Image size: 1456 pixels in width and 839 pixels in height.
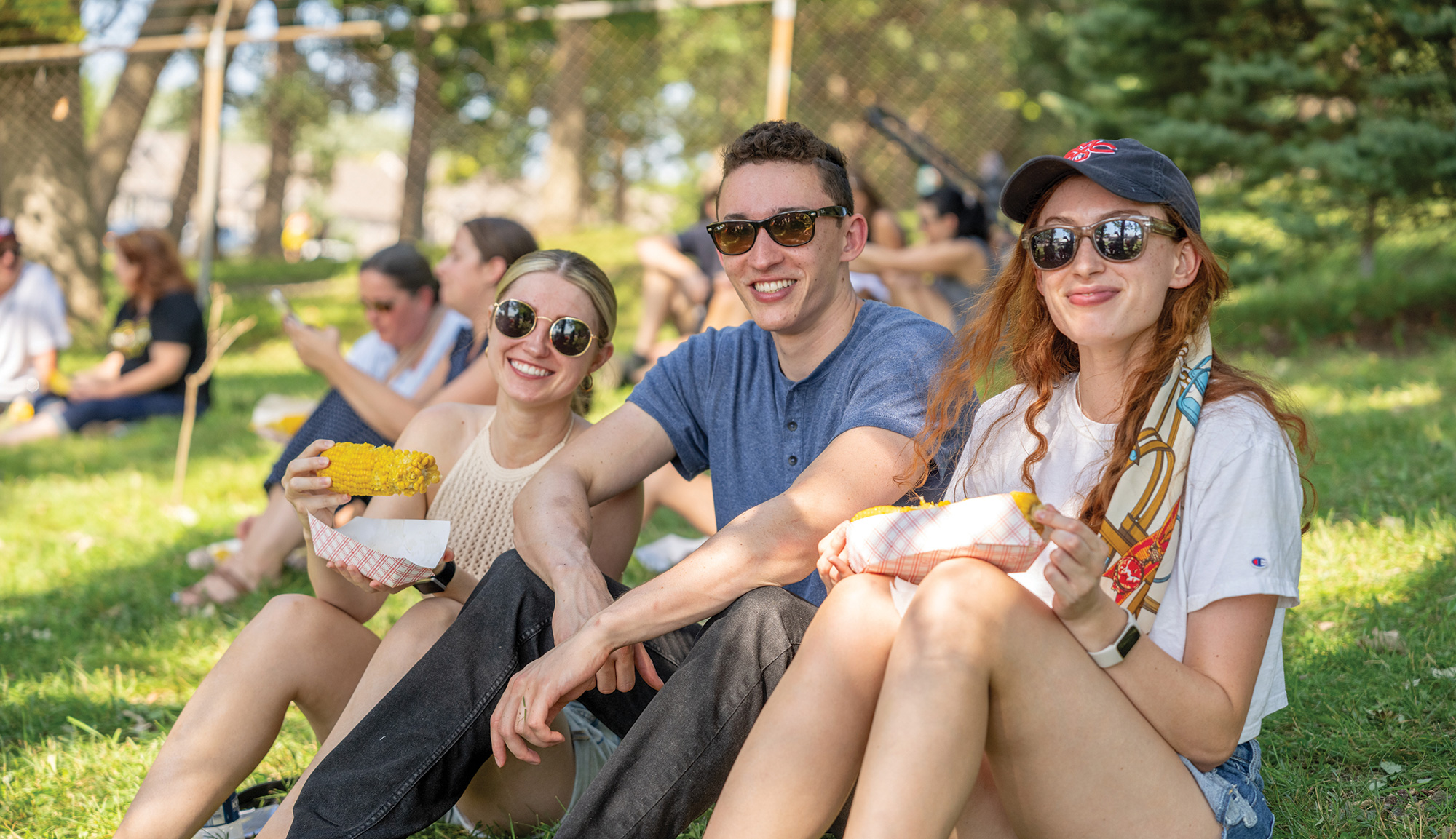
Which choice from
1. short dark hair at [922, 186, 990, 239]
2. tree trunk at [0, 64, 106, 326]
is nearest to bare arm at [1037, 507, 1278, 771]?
short dark hair at [922, 186, 990, 239]

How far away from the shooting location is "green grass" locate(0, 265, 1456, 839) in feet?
8.80

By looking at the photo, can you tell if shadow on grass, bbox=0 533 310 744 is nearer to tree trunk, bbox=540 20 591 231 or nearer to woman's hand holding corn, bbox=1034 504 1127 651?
woman's hand holding corn, bbox=1034 504 1127 651

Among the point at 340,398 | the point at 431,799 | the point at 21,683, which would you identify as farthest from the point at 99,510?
the point at 431,799

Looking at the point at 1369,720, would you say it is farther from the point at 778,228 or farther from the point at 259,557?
the point at 259,557

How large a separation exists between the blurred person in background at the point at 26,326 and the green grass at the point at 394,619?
42.2 inches

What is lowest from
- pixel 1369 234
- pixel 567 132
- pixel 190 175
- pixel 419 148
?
pixel 190 175

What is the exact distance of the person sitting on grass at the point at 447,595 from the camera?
2490mm

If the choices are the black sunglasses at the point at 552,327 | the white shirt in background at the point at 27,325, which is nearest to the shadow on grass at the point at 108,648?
the black sunglasses at the point at 552,327

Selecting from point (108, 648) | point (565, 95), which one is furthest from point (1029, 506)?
point (565, 95)

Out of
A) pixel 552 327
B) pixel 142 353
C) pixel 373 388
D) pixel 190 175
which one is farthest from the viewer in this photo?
pixel 190 175

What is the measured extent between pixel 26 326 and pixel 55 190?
4199 mm

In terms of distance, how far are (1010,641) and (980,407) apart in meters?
0.76

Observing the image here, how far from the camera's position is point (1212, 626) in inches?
75.5

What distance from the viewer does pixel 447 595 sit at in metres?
2.73
